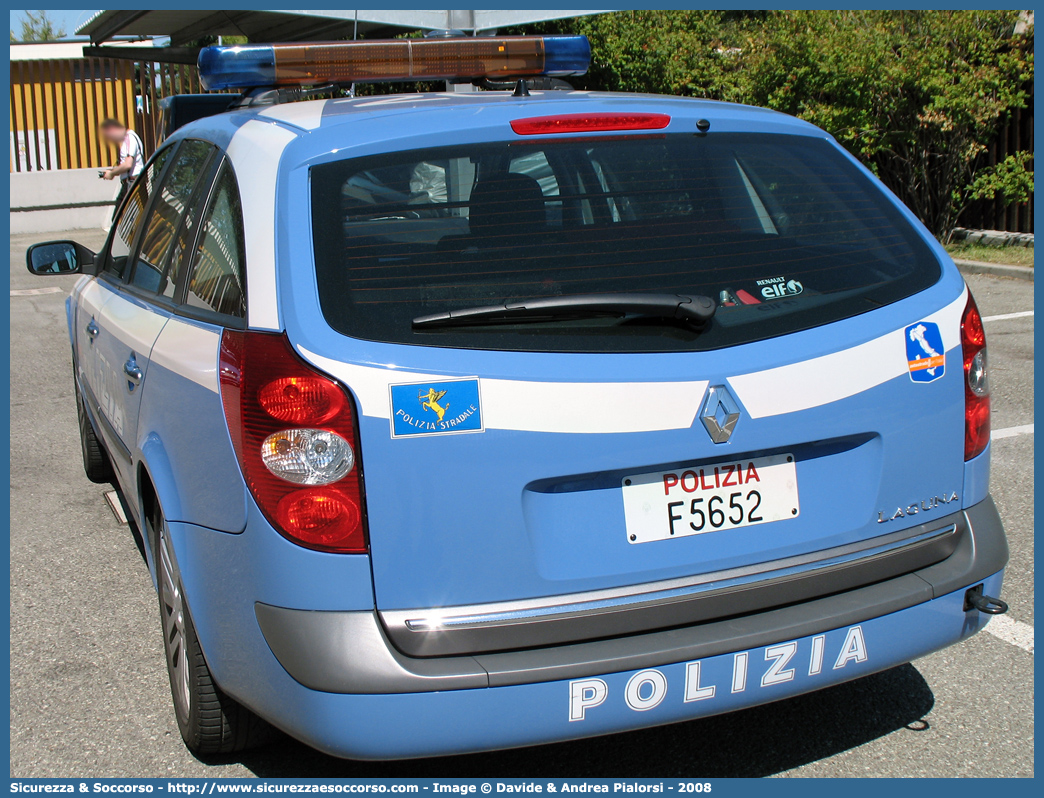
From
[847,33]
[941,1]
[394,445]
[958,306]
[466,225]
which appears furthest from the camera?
[847,33]

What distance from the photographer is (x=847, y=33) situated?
1148cm

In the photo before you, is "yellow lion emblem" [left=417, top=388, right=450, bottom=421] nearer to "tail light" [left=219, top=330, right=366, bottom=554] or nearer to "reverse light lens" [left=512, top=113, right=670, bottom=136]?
"tail light" [left=219, top=330, right=366, bottom=554]

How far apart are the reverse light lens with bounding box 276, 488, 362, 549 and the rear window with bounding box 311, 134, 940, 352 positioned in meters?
0.35

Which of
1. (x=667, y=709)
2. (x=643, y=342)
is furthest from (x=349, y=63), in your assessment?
(x=667, y=709)

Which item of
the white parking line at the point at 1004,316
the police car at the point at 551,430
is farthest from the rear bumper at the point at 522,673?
the white parking line at the point at 1004,316

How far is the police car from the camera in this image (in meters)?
2.12

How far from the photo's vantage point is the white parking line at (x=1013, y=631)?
11.0 feet

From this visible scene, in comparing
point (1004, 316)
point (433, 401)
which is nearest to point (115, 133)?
point (1004, 316)

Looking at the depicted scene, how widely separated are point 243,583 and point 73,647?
5.13 feet

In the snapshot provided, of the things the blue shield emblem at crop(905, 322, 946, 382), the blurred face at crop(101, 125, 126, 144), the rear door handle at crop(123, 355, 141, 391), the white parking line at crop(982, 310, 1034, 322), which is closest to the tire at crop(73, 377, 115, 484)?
the rear door handle at crop(123, 355, 141, 391)

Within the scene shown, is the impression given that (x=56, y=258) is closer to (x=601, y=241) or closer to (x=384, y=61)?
(x=384, y=61)

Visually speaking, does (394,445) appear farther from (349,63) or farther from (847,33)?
(847,33)

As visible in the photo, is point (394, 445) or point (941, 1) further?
point (941, 1)

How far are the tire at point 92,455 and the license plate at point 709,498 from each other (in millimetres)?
3474
